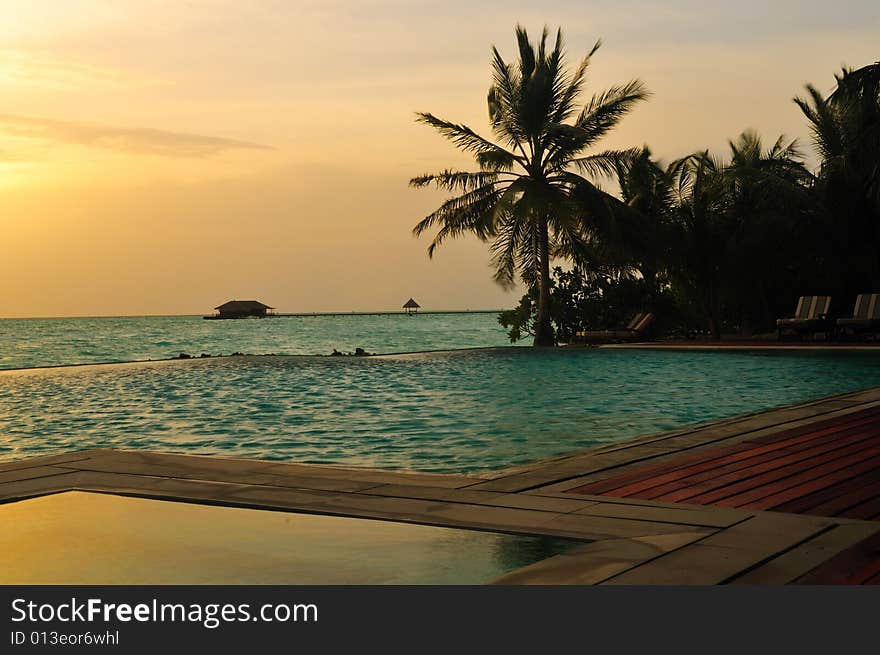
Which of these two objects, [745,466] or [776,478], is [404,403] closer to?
[745,466]

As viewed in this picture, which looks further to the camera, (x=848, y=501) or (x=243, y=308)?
(x=243, y=308)

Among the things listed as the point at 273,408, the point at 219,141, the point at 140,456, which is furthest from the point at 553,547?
the point at 219,141

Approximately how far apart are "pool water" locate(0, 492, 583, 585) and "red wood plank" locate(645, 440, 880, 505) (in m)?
1.04

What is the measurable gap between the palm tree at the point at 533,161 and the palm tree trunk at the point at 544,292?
0.03m

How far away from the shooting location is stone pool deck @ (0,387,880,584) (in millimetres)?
3162

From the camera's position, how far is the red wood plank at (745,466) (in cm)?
456

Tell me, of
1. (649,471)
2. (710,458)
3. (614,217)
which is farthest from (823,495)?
(614,217)

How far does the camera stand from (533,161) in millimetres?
23766

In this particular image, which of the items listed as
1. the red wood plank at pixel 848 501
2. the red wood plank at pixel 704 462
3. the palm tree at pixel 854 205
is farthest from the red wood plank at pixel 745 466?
the palm tree at pixel 854 205

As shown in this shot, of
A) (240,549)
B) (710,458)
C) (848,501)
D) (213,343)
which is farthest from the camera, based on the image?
(213,343)

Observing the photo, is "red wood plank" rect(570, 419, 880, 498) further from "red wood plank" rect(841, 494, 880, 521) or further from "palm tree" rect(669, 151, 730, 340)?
"palm tree" rect(669, 151, 730, 340)

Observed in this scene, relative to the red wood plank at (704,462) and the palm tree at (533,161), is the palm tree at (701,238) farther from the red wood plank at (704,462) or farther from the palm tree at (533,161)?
the red wood plank at (704,462)

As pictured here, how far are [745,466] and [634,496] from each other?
1.09m

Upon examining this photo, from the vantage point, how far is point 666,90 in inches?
949
